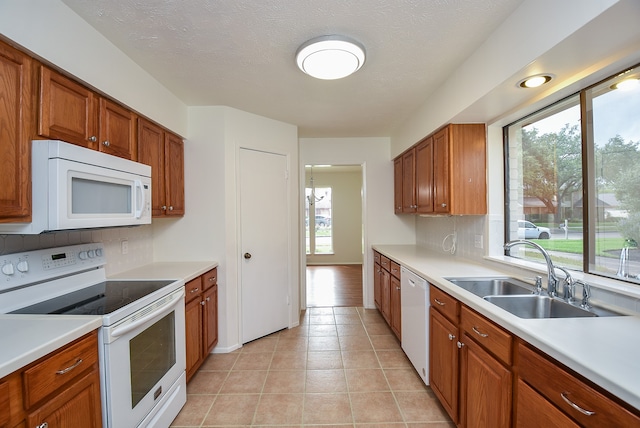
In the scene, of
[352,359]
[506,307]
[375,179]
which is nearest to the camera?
[506,307]

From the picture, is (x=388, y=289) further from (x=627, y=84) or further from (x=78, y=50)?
(x=78, y=50)

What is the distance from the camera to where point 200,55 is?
1.89 m

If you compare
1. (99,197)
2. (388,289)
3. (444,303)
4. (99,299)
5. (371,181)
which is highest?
(371,181)

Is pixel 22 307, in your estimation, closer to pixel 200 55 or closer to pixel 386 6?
pixel 200 55

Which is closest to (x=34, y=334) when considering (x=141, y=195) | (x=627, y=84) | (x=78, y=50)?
(x=141, y=195)

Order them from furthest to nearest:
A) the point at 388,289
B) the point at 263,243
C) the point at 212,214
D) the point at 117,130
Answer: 1. the point at 388,289
2. the point at 263,243
3. the point at 212,214
4. the point at 117,130

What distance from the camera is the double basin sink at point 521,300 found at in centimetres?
141

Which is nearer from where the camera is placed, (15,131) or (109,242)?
(15,131)

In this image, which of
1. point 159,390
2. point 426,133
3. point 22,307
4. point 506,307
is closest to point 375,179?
point 426,133

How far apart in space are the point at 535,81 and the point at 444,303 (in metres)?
1.40

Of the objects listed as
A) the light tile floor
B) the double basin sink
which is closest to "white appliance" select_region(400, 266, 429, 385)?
the light tile floor

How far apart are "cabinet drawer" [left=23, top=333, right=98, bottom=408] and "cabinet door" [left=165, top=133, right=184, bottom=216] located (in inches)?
54.9

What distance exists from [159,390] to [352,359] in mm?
1578

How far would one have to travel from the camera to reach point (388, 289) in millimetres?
3158
